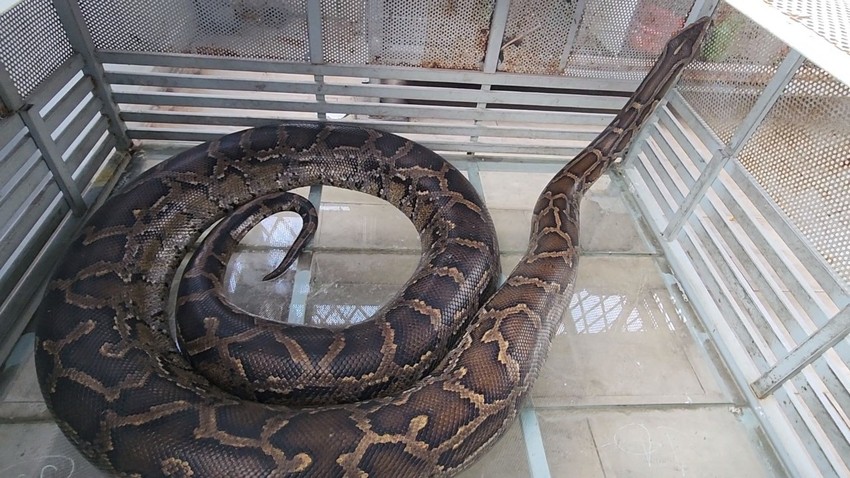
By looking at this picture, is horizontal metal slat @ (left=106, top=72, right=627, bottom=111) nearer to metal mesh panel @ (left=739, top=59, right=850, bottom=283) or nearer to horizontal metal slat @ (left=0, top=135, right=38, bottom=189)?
horizontal metal slat @ (left=0, top=135, right=38, bottom=189)

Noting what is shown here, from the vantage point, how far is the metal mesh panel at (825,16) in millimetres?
2217

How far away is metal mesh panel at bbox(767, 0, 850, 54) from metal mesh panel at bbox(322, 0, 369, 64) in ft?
11.0

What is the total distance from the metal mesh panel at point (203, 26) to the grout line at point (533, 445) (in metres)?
3.91

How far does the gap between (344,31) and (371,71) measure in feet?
1.51

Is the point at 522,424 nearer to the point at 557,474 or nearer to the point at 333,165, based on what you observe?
the point at 557,474

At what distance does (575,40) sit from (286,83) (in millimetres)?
2968

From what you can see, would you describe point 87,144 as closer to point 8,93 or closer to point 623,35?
point 8,93

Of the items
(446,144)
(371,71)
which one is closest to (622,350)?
(446,144)

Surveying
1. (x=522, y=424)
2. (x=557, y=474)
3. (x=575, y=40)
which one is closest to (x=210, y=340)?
(x=522, y=424)

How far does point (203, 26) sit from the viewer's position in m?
4.76

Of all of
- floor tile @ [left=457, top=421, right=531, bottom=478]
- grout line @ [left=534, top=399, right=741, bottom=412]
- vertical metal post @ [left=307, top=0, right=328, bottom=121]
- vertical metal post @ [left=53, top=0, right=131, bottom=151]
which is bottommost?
floor tile @ [left=457, top=421, right=531, bottom=478]

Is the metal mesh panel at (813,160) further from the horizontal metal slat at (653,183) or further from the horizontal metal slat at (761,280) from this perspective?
the horizontal metal slat at (653,183)

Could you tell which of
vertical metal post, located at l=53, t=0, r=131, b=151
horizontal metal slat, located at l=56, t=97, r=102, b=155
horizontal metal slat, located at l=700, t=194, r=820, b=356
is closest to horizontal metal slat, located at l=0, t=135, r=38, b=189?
horizontal metal slat, located at l=56, t=97, r=102, b=155

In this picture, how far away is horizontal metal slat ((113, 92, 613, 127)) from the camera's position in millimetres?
5180
